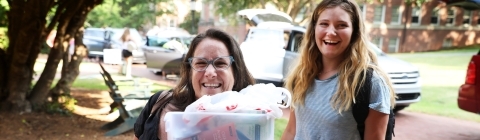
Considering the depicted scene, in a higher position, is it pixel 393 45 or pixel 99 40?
pixel 99 40

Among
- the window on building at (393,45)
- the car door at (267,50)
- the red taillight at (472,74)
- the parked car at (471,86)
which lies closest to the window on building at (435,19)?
the window on building at (393,45)

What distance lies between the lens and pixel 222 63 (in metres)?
1.62

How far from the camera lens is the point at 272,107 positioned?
1328mm

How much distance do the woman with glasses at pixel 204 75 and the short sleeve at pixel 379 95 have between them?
0.48m

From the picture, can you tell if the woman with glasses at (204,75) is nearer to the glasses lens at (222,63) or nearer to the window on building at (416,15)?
the glasses lens at (222,63)

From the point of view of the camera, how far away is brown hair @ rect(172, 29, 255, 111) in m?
1.68

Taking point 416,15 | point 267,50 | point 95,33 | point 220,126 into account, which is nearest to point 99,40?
point 95,33

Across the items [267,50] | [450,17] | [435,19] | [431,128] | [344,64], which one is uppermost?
[450,17]

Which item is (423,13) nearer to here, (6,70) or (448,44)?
(448,44)

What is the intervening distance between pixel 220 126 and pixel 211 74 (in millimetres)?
301

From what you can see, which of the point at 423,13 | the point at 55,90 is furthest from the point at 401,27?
the point at 55,90

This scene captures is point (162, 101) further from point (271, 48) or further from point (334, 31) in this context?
point (271, 48)

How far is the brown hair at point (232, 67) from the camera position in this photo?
66.1 inches

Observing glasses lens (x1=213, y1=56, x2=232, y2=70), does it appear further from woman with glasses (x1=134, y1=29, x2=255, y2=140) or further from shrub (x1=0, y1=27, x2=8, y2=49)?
shrub (x1=0, y1=27, x2=8, y2=49)
